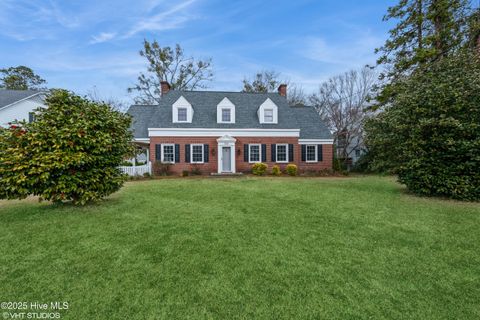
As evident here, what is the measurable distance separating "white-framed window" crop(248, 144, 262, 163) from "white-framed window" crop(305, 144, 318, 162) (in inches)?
167

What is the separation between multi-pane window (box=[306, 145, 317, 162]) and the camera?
17469mm

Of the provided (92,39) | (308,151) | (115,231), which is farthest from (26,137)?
(308,151)

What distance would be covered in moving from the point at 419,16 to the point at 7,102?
35.7 metres

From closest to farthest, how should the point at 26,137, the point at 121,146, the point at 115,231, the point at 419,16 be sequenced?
1. the point at 115,231
2. the point at 26,137
3. the point at 121,146
4. the point at 419,16

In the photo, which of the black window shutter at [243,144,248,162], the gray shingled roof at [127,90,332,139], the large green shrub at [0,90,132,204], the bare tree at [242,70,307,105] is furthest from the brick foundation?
the bare tree at [242,70,307,105]

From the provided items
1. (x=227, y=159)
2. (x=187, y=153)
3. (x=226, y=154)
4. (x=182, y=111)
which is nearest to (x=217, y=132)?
(x=226, y=154)

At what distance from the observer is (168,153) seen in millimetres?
15516

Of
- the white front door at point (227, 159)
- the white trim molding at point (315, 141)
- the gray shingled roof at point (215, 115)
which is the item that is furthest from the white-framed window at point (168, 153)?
the white trim molding at point (315, 141)

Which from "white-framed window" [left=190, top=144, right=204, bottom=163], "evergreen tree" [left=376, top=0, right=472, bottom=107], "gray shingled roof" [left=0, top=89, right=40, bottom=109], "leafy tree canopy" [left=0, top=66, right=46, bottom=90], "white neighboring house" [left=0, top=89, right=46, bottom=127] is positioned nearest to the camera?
"evergreen tree" [left=376, top=0, right=472, bottom=107]

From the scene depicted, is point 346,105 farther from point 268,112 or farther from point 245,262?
point 245,262

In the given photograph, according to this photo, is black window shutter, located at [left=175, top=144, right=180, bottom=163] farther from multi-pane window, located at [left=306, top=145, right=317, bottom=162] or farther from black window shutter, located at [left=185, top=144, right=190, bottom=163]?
multi-pane window, located at [left=306, top=145, right=317, bottom=162]

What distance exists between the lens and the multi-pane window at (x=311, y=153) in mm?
17469

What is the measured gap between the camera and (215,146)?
16.0 meters

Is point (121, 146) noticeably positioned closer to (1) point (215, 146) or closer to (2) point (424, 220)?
(2) point (424, 220)
